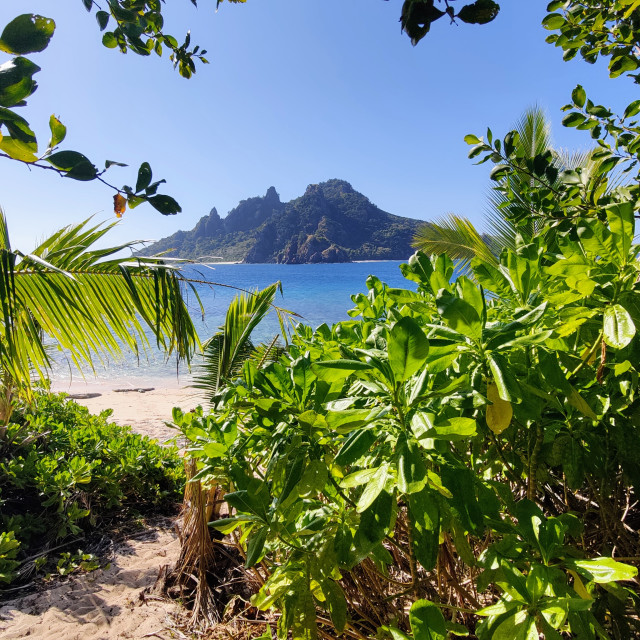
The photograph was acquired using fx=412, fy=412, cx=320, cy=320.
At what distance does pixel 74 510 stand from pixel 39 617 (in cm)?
70

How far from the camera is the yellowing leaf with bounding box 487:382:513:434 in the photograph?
24.1 inches

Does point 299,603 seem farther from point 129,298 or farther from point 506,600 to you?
point 129,298

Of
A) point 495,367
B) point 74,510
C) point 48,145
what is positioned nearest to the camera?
point 495,367

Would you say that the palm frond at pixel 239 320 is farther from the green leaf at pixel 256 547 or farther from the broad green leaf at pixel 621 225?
the broad green leaf at pixel 621 225

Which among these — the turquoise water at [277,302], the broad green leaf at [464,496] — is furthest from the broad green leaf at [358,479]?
the turquoise water at [277,302]

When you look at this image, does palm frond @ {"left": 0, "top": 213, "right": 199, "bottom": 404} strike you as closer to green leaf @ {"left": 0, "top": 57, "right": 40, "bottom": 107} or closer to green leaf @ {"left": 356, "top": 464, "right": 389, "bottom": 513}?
green leaf @ {"left": 0, "top": 57, "right": 40, "bottom": 107}

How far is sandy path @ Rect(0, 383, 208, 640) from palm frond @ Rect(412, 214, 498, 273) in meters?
5.24

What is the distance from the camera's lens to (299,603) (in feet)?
2.48

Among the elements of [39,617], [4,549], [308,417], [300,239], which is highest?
[300,239]

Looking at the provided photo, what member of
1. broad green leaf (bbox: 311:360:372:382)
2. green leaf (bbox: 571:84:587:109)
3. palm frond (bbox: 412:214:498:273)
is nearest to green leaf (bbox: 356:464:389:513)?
broad green leaf (bbox: 311:360:372:382)

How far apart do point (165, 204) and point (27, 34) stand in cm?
35

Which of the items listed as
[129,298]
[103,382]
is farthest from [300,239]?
[129,298]

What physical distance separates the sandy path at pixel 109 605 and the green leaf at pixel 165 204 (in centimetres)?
182

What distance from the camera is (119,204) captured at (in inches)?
33.6
